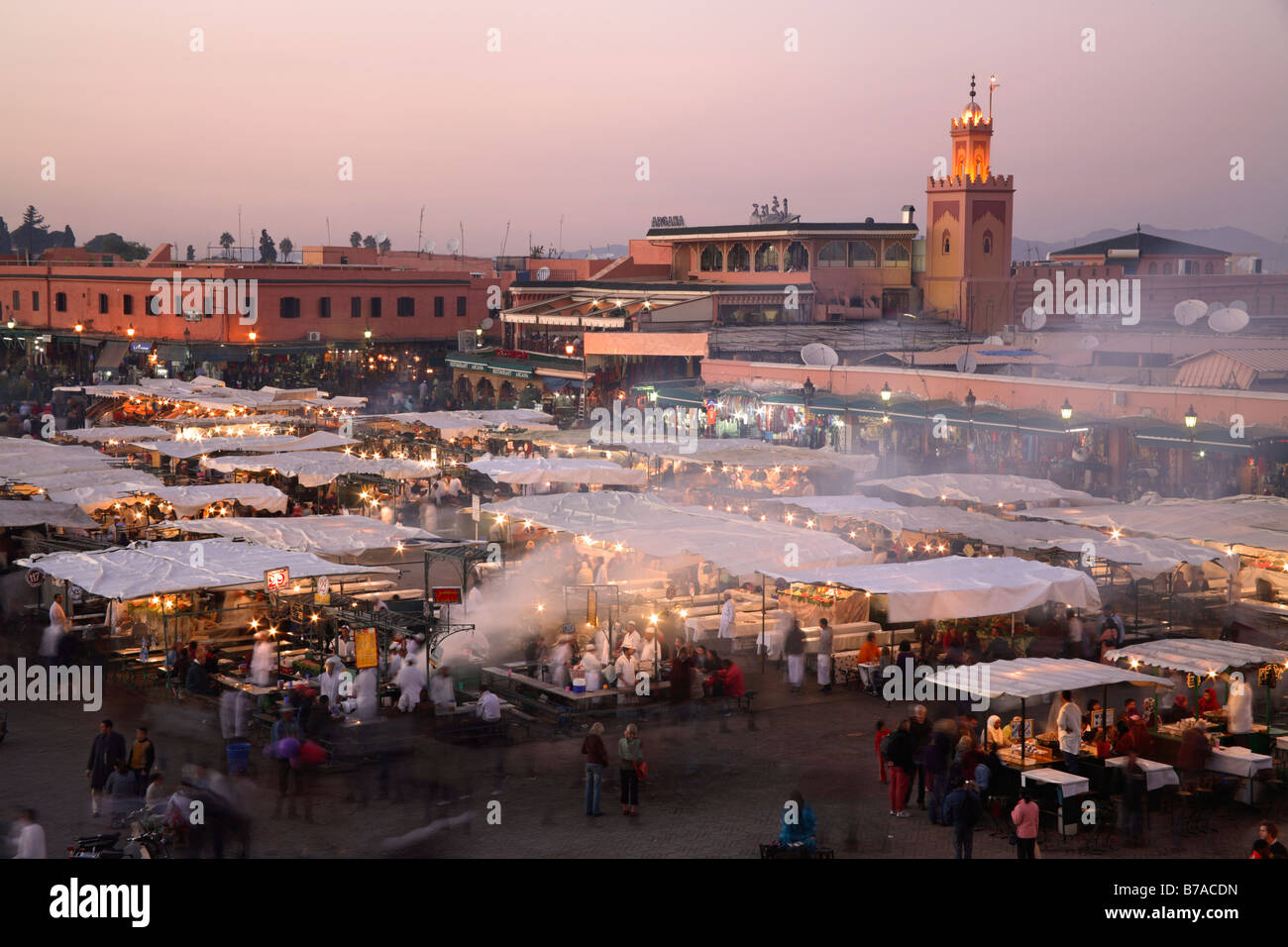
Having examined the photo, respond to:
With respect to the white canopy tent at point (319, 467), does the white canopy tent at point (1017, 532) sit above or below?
below

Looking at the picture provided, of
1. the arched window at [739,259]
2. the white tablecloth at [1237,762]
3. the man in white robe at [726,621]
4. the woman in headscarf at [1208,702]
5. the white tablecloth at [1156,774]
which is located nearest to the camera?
the white tablecloth at [1156,774]

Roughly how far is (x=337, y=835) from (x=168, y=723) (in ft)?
14.7

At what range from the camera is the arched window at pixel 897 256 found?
197ft

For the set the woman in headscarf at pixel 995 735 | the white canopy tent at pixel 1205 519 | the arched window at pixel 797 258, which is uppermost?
the arched window at pixel 797 258

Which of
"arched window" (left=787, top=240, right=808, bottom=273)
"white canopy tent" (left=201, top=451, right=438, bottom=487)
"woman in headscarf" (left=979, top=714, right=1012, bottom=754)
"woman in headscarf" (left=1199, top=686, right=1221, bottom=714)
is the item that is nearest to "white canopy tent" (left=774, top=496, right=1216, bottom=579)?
"woman in headscarf" (left=1199, top=686, right=1221, bottom=714)

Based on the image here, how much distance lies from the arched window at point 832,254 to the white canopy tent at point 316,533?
40.8m

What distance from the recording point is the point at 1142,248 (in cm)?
7138

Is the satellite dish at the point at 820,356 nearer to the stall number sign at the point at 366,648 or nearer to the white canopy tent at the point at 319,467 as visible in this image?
the white canopy tent at the point at 319,467

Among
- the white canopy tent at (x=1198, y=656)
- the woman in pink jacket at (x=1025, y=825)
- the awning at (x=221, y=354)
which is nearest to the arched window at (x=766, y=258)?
the awning at (x=221, y=354)

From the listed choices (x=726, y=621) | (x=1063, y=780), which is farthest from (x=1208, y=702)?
(x=726, y=621)

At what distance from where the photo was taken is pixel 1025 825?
1170 cm
